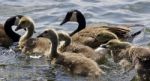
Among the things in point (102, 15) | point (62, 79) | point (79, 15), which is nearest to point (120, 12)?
point (102, 15)

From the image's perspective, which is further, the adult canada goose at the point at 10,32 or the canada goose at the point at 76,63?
the adult canada goose at the point at 10,32

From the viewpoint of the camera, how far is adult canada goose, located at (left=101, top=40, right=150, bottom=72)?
387 inches

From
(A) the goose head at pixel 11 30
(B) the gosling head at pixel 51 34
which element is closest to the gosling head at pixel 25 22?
(A) the goose head at pixel 11 30

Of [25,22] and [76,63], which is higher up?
[25,22]

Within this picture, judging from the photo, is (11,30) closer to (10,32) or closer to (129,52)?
(10,32)

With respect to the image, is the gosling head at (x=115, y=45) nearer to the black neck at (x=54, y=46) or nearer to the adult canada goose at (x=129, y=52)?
the adult canada goose at (x=129, y=52)

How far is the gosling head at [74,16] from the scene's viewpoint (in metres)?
14.1

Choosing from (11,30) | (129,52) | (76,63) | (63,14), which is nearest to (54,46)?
(76,63)

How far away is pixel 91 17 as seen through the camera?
15.4 m

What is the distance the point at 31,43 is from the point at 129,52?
2582 millimetres

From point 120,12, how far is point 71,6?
145 cm

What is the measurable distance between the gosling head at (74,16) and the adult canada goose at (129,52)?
258 cm

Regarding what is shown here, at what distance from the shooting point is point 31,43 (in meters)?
12.4

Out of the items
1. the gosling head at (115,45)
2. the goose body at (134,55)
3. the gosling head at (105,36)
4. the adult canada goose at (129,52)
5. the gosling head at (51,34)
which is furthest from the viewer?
the gosling head at (105,36)
